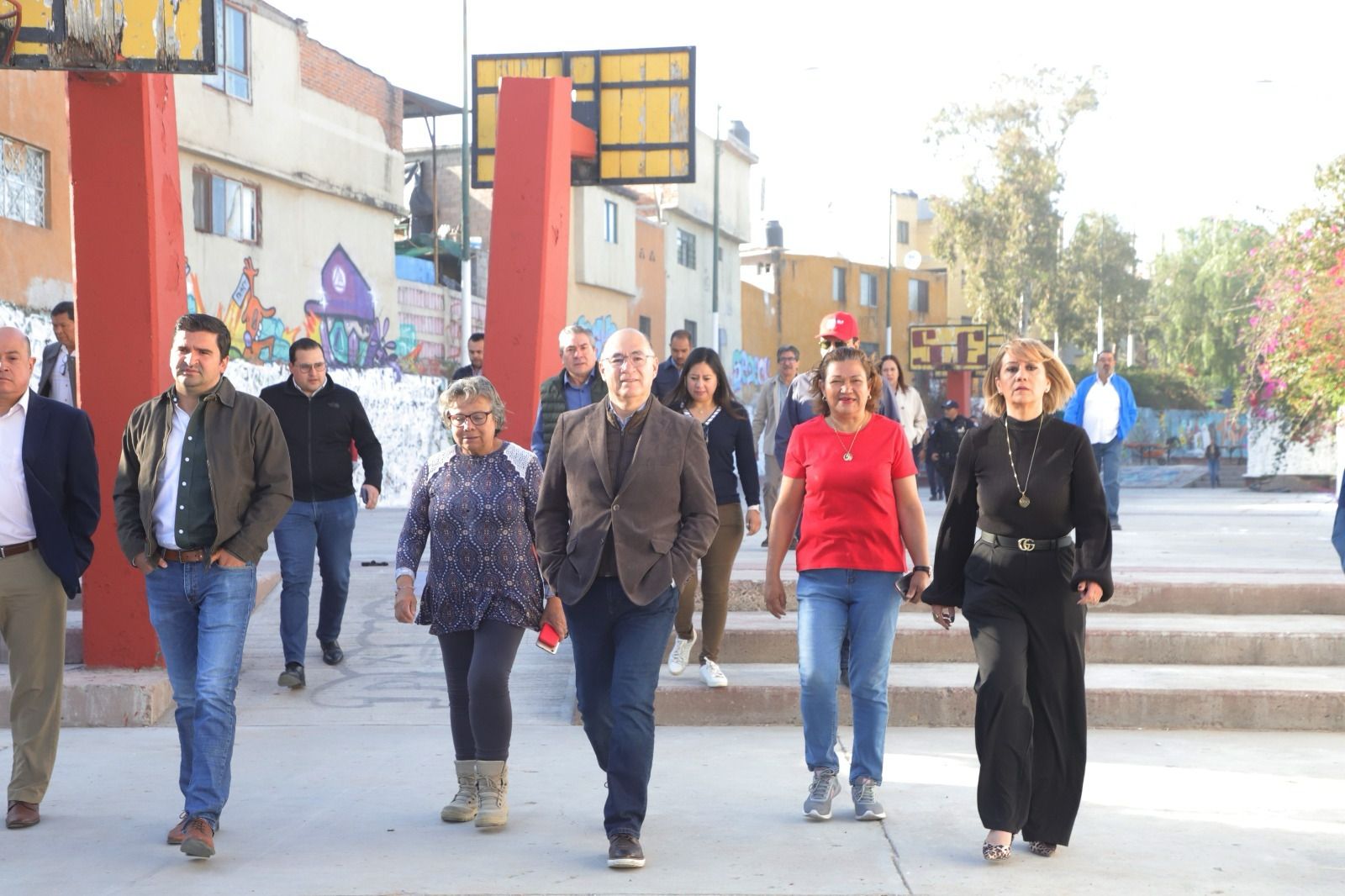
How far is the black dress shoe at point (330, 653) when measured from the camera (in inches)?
344

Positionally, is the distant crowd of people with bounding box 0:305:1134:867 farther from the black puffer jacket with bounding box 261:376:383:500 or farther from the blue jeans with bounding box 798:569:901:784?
the black puffer jacket with bounding box 261:376:383:500

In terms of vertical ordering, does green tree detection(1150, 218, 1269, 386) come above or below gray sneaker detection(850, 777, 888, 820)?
above

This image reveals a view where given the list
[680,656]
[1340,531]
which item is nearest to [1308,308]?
[1340,531]

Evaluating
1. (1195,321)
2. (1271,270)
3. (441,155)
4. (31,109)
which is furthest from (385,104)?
(1195,321)

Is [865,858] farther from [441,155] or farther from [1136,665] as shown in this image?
[441,155]

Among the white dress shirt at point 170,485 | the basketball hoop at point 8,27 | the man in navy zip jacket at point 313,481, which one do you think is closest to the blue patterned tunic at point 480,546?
the white dress shirt at point 170,485

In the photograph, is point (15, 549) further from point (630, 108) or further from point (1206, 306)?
point (1206, 306)

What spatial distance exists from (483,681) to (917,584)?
172cm

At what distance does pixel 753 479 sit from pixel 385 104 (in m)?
22.1

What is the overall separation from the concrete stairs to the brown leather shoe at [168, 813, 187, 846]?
2860 mm

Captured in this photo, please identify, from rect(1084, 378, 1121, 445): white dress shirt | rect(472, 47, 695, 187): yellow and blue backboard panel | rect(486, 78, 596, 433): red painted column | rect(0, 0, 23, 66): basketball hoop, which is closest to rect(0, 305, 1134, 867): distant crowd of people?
rect(0, 0, 23, 66): basketball hoop

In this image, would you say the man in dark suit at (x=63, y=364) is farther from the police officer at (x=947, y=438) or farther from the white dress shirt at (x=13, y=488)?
the police officer at (x=947, y=438)

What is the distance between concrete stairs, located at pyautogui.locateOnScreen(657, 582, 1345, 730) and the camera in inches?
299

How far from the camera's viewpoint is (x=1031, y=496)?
516 cm
